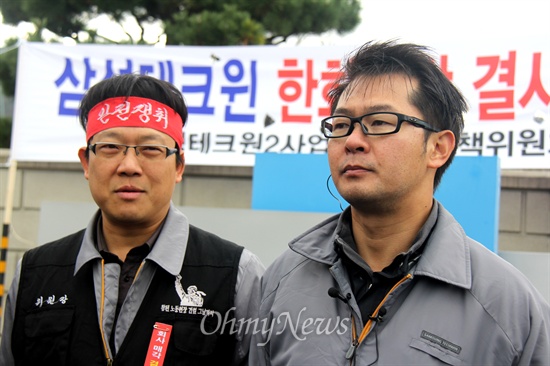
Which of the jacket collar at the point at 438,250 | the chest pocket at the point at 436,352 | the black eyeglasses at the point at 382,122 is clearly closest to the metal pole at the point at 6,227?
the jacket collar at the point at 438,250

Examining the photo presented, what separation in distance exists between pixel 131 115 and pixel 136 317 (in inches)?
29.8

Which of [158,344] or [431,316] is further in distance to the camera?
[158,344]

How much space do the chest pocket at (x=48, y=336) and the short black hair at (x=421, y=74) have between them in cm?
127

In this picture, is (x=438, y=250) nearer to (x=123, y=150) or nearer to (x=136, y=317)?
(x=136, y=317)

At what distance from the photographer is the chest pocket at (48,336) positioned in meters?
2.13

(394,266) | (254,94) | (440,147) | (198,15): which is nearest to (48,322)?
(394,266)

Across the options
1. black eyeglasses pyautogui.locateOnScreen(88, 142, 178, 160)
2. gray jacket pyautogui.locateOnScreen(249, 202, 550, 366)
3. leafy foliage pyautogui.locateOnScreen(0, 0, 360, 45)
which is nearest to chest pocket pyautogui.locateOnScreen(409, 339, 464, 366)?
gray jacket pyautogui.locateOnScreen(249, 202, 550, 366)

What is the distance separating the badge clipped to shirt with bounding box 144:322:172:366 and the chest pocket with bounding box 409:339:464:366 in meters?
0.89

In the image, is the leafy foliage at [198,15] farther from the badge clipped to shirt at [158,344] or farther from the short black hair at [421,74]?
the badge clipped to shirt at [158,344]

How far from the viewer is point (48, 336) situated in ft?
7.10

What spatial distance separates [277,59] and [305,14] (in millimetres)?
2493

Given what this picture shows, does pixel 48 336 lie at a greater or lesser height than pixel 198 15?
lesser

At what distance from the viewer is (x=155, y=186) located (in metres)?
2.27

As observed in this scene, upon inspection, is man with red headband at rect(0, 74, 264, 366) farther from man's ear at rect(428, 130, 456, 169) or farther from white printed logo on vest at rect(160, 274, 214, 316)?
man's ear at rect(428, 130, 456, 169)
